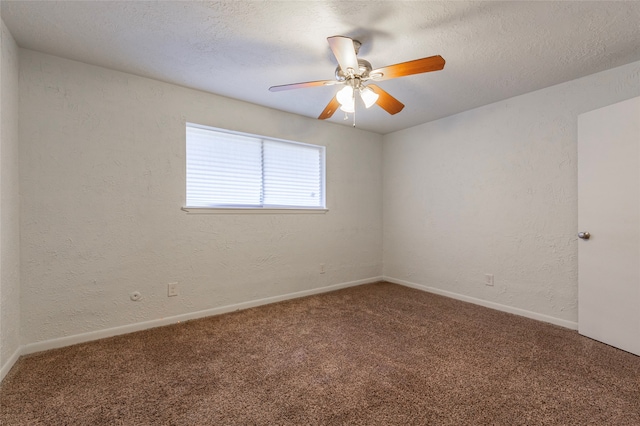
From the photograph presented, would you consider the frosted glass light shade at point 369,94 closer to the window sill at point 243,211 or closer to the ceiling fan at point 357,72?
the ceiling fan at point 357,72

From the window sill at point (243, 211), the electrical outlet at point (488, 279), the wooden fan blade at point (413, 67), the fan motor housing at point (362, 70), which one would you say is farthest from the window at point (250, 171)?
the electrical outlet at point (488, 279)

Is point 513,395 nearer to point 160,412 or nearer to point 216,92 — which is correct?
point 160,412

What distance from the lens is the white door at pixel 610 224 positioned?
209cm

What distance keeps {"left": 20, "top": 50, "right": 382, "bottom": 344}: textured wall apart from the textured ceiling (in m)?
0.26

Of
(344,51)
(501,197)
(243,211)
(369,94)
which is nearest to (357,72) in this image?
(369,94)

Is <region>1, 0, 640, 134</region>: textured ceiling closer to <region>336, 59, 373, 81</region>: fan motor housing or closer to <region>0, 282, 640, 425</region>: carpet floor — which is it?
<region>336, 59, 373, 81</region>: fan motor housing

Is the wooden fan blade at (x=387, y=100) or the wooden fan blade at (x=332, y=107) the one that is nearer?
the wooden fan blade at (x=387, y=100)

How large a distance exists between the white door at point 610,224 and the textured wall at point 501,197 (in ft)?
0.60

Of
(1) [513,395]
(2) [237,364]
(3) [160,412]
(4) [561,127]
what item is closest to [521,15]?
(4) [561,127]

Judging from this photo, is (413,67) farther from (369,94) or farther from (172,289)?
(172,289)

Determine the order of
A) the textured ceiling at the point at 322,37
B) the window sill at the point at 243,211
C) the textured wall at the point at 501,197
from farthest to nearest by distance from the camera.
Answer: the window sill at the point at 243,211
the textured wall at the point at 501,197
the textured ceiling at the point at 322,37

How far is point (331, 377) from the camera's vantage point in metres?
1.78

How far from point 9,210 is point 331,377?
2331 mm

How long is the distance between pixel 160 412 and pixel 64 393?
0.65 m
